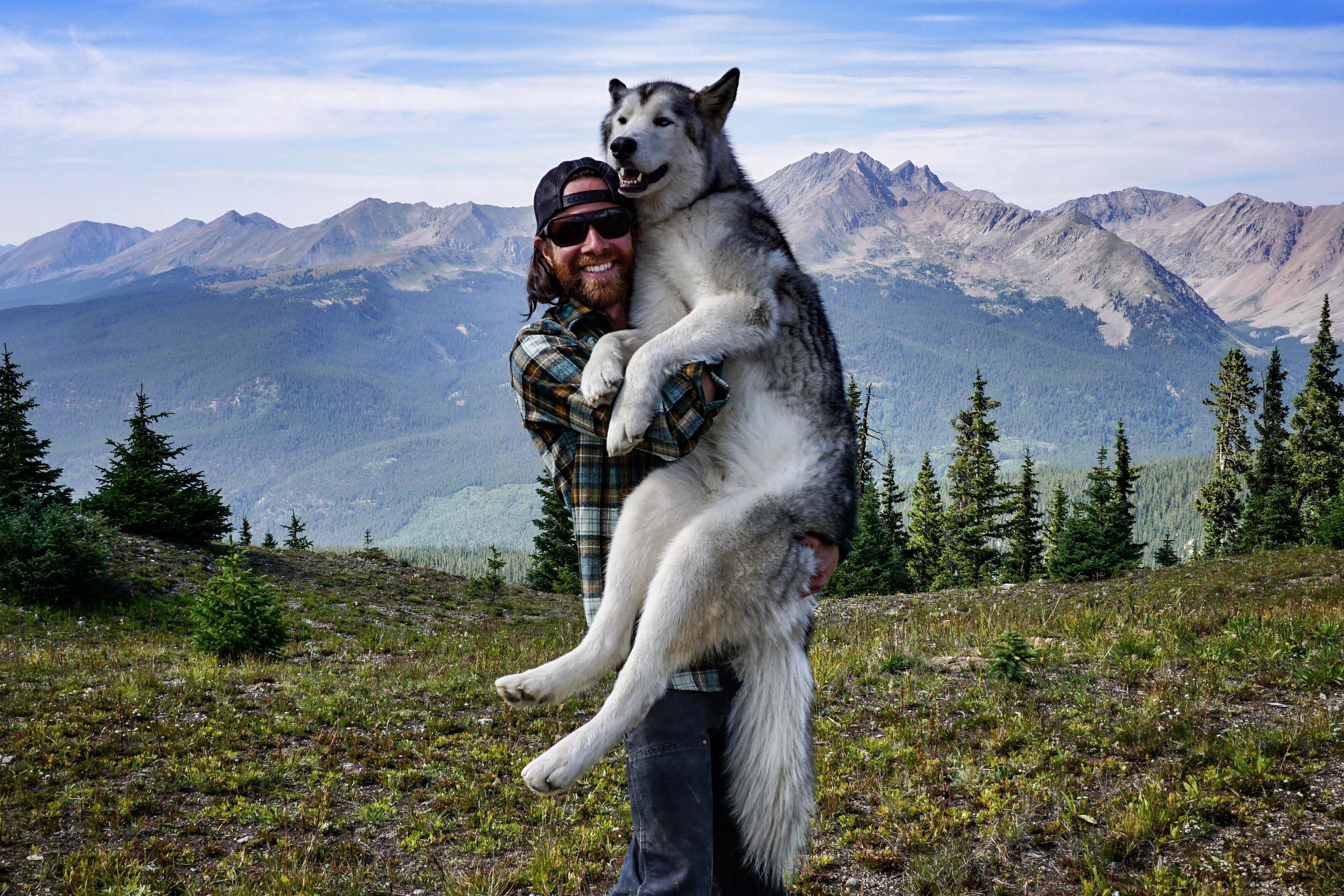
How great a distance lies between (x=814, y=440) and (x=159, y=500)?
28048 mm

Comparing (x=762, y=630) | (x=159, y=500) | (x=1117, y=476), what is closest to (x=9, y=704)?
(x=762, y=630)

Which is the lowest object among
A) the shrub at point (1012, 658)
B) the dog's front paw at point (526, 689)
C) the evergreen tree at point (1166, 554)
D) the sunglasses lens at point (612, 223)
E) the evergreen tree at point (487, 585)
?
the evergreen tree at point (487, 585)

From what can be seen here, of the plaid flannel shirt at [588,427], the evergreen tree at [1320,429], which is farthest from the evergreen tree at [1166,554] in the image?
the plaid flannel shirt at [588,427]

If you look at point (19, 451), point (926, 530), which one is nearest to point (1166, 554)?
point (926, 530)

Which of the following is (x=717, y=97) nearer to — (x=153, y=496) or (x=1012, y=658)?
(x=1012, y=658)

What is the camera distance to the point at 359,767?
829cm

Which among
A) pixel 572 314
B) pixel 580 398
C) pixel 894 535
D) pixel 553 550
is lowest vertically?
pixel 553 550

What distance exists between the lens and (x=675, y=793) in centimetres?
297

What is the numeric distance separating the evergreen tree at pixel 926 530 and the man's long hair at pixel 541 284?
47.3 metres

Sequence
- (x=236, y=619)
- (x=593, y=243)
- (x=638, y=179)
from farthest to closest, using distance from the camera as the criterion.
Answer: (x=236, y=619), (x=638, y=179), (x=593, y=243)

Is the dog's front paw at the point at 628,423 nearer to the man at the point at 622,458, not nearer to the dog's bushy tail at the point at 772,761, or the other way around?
the man at the point at 622,458

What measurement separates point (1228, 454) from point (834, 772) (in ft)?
222

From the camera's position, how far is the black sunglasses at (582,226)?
327 cm

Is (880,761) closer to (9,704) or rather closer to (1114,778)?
(1114,778)
